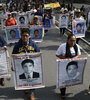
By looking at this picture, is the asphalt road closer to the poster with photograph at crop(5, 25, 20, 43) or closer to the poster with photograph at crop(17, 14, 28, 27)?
the poster with photograph at crop(5, 25, 20, 43)

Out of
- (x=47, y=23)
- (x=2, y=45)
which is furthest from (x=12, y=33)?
(x=2, y=45)

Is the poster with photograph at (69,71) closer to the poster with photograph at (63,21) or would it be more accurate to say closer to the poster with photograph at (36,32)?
the poster with photograph at (36,32)

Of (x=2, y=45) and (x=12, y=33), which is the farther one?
(x=12, y=33)

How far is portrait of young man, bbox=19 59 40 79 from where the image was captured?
170 inches

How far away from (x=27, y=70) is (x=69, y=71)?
3.37 feet

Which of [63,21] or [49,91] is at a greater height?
[63,21]

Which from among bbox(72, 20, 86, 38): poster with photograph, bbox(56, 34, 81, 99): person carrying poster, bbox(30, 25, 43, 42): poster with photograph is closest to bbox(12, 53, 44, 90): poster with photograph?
bbox(56, 34, 81, 99): person carrying poster

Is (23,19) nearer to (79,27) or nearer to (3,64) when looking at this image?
(79,27)

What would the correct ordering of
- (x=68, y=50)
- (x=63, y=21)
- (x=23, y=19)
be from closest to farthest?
(x=68, y=50) < (x=63, y=21) < (x=23, y=19)

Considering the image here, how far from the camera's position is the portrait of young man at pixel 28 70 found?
170 inches

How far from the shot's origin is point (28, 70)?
14.4 feet

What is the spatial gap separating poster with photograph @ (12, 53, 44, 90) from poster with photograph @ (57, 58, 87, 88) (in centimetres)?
48

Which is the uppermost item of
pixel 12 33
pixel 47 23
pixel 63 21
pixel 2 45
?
pixel 2 45

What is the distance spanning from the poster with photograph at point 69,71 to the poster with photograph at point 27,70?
0.48m
